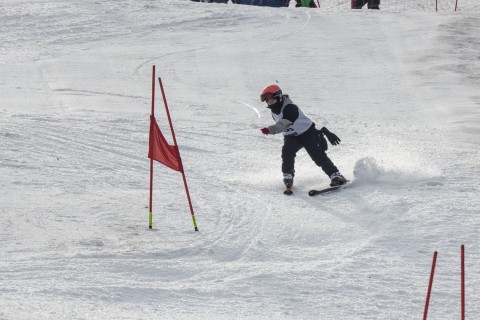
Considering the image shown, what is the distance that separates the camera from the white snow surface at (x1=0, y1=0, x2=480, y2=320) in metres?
8.80

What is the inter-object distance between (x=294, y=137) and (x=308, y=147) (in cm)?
22

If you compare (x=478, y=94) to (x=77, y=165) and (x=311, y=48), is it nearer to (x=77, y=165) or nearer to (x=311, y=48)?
(x=311, y=48)

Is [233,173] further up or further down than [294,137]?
further down

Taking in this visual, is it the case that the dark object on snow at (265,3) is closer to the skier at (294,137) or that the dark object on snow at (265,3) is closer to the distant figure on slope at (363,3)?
the distant figure on slope at (363,3)

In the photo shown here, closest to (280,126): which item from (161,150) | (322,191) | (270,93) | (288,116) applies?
(288,116)

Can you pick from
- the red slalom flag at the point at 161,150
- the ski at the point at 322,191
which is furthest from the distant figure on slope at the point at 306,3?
the red slalom flag at the point at 161,150

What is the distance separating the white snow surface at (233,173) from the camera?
880cm

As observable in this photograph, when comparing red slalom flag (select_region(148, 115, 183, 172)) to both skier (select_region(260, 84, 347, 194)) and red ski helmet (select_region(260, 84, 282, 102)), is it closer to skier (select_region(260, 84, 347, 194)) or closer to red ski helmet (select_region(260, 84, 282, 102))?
red ski helmet (select_region(260, 84, 282, 102))

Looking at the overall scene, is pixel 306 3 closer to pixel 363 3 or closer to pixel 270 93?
pixel 363 3

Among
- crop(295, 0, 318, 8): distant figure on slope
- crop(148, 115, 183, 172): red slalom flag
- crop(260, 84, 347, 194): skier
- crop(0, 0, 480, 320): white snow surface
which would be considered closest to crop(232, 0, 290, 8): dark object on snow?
crop(295, 0, 318, 8): distant figure on slope

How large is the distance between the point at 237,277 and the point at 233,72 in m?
11.0

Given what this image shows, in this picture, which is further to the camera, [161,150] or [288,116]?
[288,116]

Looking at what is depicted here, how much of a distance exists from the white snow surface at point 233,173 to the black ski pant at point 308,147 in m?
0.36

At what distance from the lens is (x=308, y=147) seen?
1200 cm
